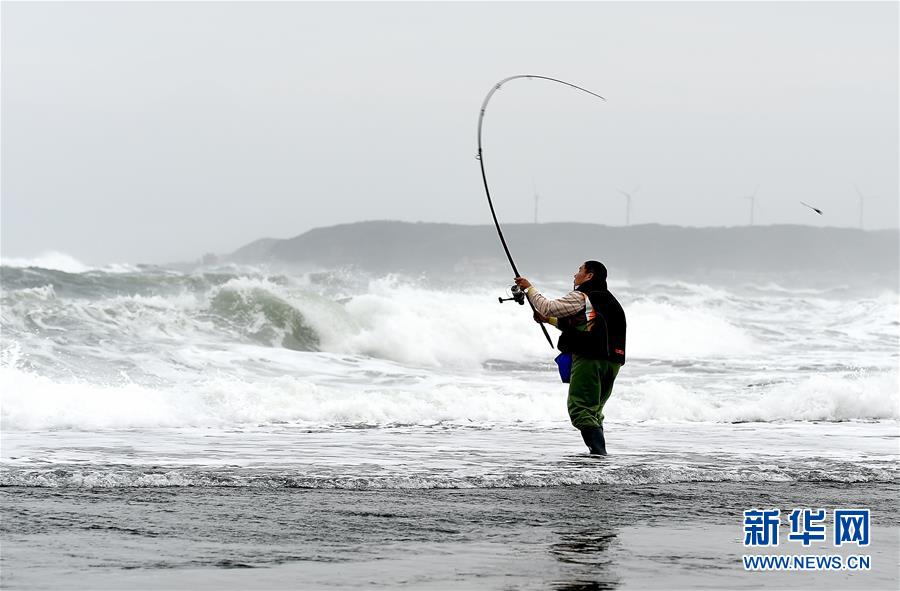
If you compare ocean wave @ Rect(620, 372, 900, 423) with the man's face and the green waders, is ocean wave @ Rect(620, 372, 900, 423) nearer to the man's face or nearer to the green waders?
the green waders

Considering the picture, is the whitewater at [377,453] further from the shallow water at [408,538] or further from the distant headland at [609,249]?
the distant headland at [609,249]

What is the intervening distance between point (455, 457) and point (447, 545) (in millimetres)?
3583

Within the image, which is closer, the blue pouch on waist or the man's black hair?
the man's black hair

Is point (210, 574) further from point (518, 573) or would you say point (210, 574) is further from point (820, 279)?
point (820, 279)

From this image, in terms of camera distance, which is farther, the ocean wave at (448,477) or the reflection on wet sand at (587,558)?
the ocean wave at (448,477)

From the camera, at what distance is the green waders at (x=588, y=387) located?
8.48 m

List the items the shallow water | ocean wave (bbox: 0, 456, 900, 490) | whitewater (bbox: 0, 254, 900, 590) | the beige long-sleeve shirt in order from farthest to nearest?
the beige long-sleeve shirt < ocean wave (bbox: 0, 456, 900, 490) < whitewater (bbox: 0, 254, 900, 590) < the shallow water

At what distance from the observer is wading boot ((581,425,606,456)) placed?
8812 millimetres
